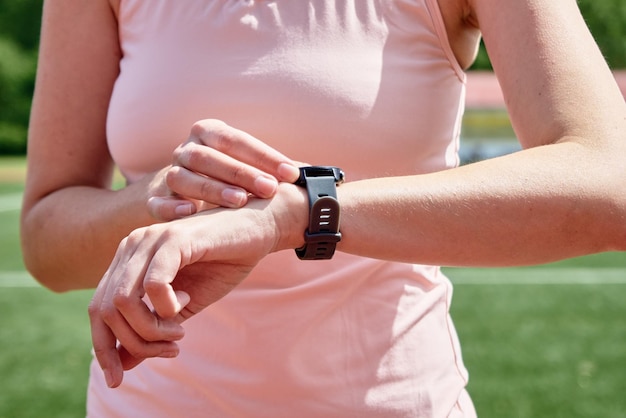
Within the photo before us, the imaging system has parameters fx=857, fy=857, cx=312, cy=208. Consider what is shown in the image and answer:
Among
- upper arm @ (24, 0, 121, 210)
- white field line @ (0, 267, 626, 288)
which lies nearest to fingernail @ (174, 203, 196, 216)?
upper arm @ (24, 0, 121, 210)

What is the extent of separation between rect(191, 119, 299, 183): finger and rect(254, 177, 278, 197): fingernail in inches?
1.4

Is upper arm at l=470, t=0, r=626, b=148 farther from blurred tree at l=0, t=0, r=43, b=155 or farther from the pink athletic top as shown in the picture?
blurred tree at l=0, t=0, r=43, b=155

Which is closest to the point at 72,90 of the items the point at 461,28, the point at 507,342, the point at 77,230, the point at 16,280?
the point at 77,230

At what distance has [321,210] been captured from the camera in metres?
1.20

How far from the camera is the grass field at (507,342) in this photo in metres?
5.59

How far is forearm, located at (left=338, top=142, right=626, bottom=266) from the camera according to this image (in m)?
1.23

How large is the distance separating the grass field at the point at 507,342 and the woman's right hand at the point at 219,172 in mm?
4441

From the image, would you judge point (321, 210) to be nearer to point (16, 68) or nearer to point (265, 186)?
point (265, 186)

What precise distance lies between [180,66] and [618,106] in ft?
2.41

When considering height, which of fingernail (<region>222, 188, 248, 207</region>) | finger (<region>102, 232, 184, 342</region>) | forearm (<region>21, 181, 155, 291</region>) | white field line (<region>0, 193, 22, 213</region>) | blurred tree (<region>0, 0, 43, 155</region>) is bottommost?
blurred tree (<region>0, 0, 43, 155</region>)

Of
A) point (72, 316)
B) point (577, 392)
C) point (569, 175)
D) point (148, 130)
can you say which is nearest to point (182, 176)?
point (148, 130)

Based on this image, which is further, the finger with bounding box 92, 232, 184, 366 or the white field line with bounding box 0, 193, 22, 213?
the white field line with bounding box 0, 193, 22, 213

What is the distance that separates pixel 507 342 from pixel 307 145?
5.48m

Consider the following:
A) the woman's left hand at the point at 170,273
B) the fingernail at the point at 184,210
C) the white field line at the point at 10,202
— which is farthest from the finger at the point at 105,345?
the white field line at the point at 10,202
